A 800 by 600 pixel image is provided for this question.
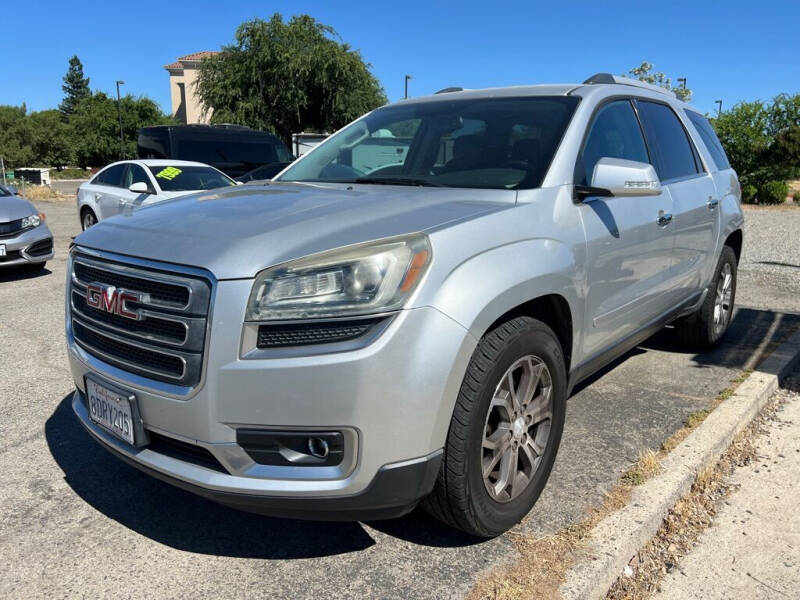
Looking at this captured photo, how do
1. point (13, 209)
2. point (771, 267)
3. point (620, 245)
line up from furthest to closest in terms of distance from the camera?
point (771, 267), point (13, 209), point (620, 245)

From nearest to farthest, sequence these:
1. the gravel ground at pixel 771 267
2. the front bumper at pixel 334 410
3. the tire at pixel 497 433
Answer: the front bumper at pixel 334 410 < the tire at pixel 497 433 < the gravel ground at pixel 771 267

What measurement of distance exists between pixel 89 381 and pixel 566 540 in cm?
196

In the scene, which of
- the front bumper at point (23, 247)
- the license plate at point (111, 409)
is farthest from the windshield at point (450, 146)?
the front bumper at point (23, 247)

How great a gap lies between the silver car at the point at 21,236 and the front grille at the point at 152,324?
641cm

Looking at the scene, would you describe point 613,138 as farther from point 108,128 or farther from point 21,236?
point 108,128

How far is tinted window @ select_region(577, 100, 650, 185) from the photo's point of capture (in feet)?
10.5

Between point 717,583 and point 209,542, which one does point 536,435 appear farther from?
point 209,542

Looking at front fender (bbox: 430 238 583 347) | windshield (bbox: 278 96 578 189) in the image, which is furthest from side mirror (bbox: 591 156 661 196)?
front fender (bbox: 430 238 583 347)

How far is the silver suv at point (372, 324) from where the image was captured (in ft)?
6.79

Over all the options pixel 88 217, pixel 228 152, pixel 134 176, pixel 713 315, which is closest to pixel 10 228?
pixel 134 176

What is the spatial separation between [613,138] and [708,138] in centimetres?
205

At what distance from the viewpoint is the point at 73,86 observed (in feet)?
308

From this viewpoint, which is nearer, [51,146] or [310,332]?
[310,332]

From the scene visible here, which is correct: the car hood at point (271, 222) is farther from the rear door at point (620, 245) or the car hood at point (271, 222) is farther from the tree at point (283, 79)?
the tree at point (283, 79)
